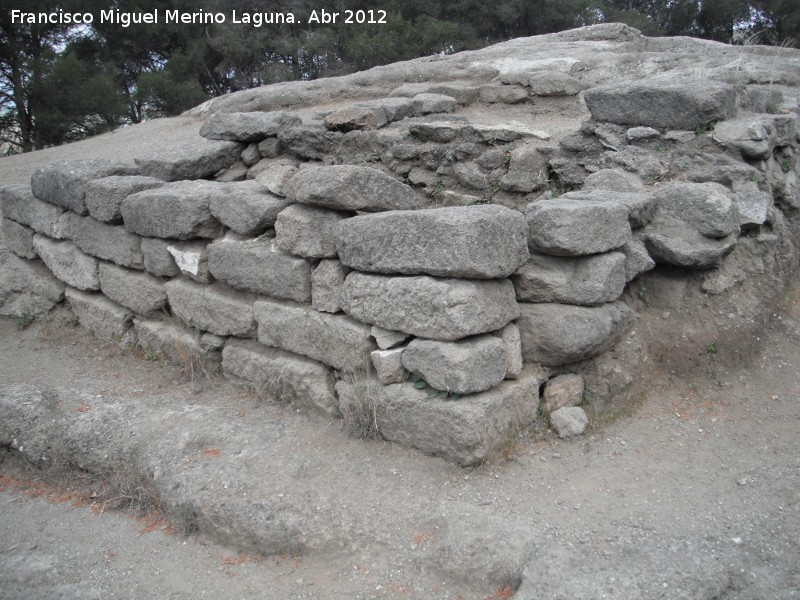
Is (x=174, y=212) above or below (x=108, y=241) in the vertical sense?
above

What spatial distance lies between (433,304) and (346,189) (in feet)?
2.69

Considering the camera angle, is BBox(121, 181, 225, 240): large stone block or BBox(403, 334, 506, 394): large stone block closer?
BBox(403, 334, 506, 394): large stone block

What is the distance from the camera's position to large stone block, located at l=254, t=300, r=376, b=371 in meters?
3.43

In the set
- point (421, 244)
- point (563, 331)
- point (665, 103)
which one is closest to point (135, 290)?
point (421, 244)

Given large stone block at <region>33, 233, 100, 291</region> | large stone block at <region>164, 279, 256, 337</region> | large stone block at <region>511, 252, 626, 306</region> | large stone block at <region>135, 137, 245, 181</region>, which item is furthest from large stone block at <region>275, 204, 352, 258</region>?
large stone block at <region>33, 233, 100, 291</region>

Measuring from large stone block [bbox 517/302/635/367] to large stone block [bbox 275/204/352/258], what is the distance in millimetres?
1038

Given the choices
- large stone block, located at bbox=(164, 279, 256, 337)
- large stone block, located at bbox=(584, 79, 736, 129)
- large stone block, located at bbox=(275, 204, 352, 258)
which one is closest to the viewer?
large stone block, located at bbox=(275, 204, 352, 258)

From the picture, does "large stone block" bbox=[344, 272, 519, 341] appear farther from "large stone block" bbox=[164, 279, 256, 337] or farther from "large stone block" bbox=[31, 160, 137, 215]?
"large stone block" bbox=[31, 160, 137, 215]

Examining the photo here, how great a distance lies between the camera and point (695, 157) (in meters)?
4.13

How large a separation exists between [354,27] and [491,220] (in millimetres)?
14001

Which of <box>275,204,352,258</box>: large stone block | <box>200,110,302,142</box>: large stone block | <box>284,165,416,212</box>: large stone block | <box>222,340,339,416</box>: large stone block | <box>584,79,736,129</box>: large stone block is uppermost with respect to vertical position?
<box>584,79,736,129</box>: large stone block

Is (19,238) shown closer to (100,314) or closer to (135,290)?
(100,314)

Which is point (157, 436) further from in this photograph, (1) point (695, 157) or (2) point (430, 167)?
(1) point (695, 157)

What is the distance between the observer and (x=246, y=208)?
12.6ft
